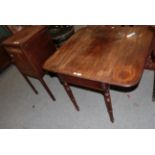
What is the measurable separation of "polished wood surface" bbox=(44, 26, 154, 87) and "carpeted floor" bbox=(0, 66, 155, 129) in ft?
2.30

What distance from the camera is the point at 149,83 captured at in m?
1.78

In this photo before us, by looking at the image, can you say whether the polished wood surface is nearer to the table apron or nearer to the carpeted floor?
the table apron

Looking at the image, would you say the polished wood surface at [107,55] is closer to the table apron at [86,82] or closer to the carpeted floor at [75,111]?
the table apron at [86,82]

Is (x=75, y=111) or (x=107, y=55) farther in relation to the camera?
(x=75, y=111)

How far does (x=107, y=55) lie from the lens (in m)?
1.13

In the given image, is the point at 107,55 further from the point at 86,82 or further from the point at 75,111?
the point at 75,111

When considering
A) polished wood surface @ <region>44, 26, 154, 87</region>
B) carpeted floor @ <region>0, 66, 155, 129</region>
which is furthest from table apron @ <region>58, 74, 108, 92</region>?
carpeted floor @ <region>0, 66, 155, 129</region>

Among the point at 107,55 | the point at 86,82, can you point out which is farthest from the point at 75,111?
the point at 107,55

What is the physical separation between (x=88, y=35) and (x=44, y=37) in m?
0.50

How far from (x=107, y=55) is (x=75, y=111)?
857mm

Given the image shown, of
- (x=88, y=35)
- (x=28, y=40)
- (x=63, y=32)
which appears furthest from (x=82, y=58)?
(x=63, y=32)

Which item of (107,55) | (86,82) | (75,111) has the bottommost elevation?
(75,111)
